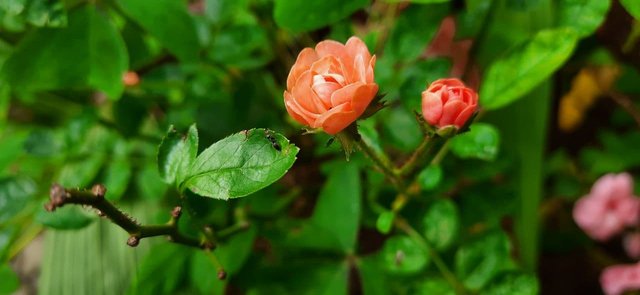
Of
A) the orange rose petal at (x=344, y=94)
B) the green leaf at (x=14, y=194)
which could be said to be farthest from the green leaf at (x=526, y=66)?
the green leaf at (x=14, y=194)

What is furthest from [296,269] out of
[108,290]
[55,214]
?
[108,290]

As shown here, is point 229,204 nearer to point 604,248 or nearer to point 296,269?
point 296,269

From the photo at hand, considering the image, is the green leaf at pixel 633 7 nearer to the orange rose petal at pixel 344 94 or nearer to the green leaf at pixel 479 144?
the green leaf at pixel 479 144

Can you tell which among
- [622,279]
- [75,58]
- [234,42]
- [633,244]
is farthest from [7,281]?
[633,244]

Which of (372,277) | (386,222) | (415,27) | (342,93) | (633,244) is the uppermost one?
(342,93)

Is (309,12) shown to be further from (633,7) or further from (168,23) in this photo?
(633,7)

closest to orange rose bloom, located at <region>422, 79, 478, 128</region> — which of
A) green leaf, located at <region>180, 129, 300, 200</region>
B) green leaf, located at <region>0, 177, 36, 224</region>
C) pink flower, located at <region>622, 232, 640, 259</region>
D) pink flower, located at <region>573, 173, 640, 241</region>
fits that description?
green leaf, located at <region>180, 129, 300, 200</region>

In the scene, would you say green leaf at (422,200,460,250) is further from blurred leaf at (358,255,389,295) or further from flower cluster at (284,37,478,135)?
flower cluster at (284,37,478,135)
